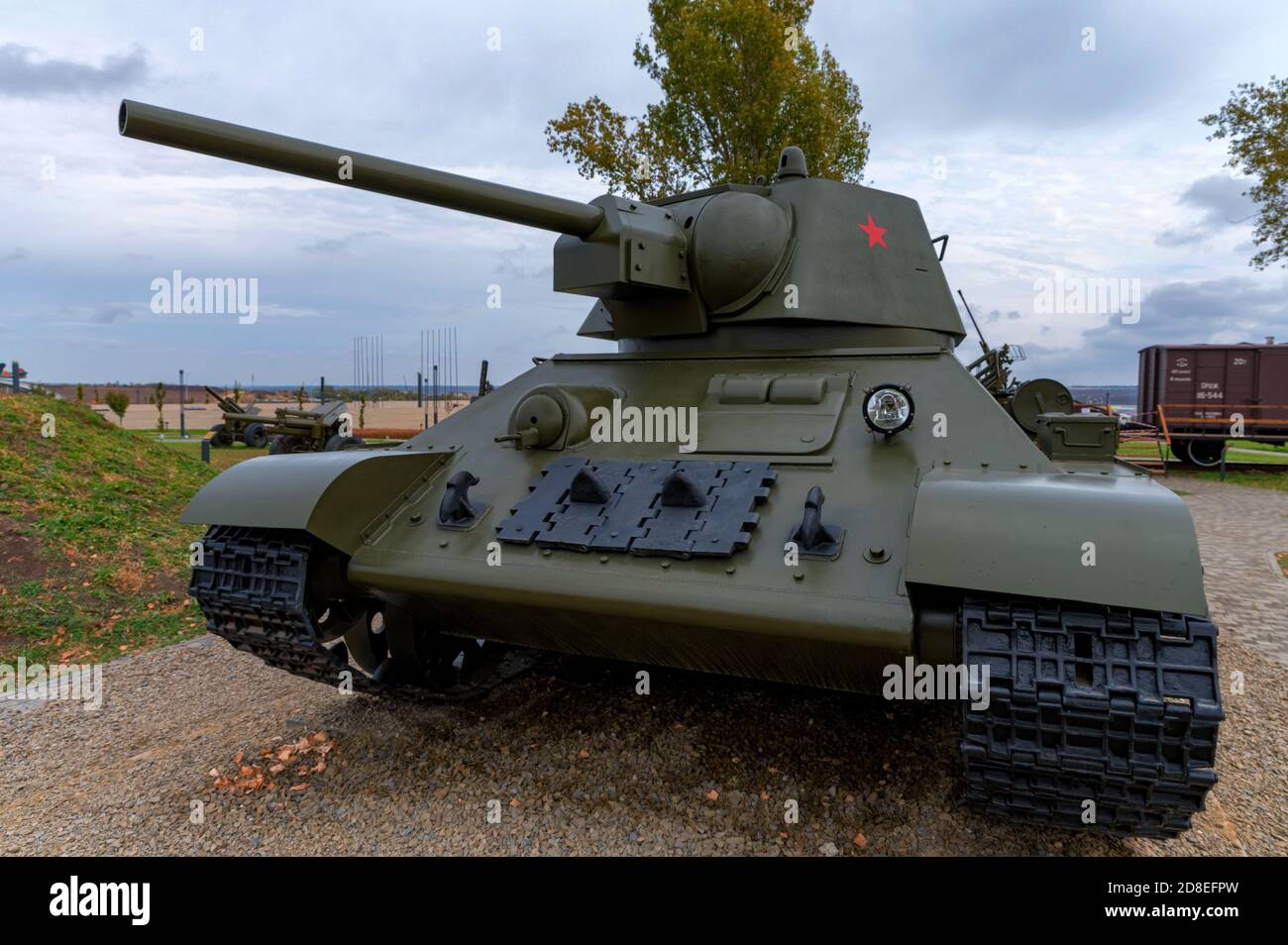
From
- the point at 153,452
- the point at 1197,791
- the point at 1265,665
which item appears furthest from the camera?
the point at 153,452

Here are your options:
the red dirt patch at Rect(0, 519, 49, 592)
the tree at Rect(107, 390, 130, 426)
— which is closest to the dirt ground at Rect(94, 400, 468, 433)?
the tree at Rect(107, 390, 130, 426)

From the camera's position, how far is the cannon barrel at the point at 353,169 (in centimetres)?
379

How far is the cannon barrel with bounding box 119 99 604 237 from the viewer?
3.79 m

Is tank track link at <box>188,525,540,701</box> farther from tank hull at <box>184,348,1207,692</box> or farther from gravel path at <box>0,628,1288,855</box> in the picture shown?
gravel path at <box>0,628,1288,855</box>

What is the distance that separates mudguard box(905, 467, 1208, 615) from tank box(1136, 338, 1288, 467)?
21.3 meters

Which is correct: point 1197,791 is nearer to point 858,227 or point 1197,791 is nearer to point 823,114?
point 858,227

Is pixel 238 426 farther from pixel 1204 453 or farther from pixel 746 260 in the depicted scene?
pixel 1204 453

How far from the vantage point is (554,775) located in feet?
15.9

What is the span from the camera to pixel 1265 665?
6.84 metres

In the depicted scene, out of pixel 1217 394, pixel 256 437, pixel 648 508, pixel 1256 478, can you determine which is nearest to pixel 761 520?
pixel 648 508

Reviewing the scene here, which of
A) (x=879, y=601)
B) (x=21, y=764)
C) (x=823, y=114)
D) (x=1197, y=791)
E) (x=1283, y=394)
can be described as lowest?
(x=21, y=764)

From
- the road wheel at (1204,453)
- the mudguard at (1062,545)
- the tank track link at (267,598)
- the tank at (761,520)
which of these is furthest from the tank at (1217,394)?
the tank track link at (267,598)
